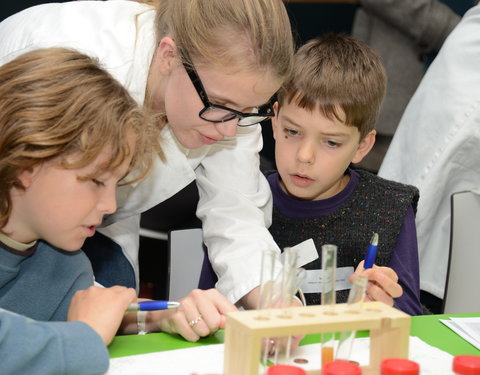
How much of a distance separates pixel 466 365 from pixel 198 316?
0.41 meters

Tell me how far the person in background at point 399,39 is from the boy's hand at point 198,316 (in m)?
1.94

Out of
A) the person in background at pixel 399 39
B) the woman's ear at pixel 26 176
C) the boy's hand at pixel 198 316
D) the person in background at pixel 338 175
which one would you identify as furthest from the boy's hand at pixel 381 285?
the person in background at pixel 399 39

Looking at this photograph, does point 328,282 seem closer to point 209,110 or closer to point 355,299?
point 355,299

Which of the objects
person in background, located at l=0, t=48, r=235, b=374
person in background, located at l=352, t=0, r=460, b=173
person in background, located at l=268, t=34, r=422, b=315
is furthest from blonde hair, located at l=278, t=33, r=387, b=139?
person in background, located at l=352, t=0, r=460, b=173

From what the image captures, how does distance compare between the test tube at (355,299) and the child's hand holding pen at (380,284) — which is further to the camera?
the child's hand holding pen at (380,284)

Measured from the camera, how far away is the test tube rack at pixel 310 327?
87 centimetres

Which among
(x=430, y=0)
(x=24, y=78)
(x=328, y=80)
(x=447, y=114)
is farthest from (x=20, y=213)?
(x=430, y=0)

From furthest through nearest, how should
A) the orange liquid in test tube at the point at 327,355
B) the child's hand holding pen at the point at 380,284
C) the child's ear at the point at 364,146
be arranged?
1. the child's ear at the point at 364,146
2. the child's hand holding pen at the point at 380,284
3. the orange liquid in test tube at the point at 327,355

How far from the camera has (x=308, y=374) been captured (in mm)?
936

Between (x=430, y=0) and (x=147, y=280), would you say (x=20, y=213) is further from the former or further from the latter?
(x=430, y=0)

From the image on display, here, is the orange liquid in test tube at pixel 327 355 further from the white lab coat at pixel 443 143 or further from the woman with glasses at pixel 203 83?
the white lab coat at pixel 443 143

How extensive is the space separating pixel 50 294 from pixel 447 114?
135 cm

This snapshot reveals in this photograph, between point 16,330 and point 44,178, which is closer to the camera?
point 16,330

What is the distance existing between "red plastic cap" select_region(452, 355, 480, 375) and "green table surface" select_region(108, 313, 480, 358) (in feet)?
0.54
